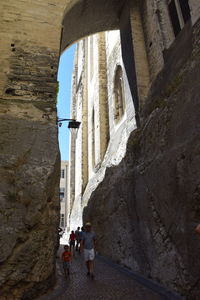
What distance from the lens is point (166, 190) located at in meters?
4.26

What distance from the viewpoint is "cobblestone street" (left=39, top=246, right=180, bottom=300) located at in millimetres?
3700

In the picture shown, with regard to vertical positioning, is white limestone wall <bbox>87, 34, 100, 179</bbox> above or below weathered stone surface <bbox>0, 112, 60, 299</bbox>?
above

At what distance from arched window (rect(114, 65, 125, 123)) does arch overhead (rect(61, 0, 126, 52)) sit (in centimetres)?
204

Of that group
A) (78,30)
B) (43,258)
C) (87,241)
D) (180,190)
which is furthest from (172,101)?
(78,30)

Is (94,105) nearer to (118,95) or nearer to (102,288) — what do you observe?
(118,95)

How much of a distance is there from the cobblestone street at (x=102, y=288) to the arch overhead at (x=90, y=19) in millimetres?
7995

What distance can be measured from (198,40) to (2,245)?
5.28 m

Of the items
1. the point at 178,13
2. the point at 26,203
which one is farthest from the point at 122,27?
the point at 26,203

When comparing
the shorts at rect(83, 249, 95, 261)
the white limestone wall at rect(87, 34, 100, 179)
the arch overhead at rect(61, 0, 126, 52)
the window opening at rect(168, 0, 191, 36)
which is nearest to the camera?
the shorts at rect(83, 249, 95, 261)

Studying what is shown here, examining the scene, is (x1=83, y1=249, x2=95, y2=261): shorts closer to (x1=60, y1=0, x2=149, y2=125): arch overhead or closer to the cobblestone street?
the cobblestone street

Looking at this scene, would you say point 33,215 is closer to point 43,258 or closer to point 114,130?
point 43,258

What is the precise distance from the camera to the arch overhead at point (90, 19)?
9.16 meters

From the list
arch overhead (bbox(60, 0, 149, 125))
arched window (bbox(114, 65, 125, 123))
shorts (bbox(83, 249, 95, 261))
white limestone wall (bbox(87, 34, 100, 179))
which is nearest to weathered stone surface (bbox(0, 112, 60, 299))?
shorts (bbox(83, 249, 95, 261))

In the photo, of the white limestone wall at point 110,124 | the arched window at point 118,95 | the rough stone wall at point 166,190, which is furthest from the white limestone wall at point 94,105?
the rough stone wall at point 166,190
